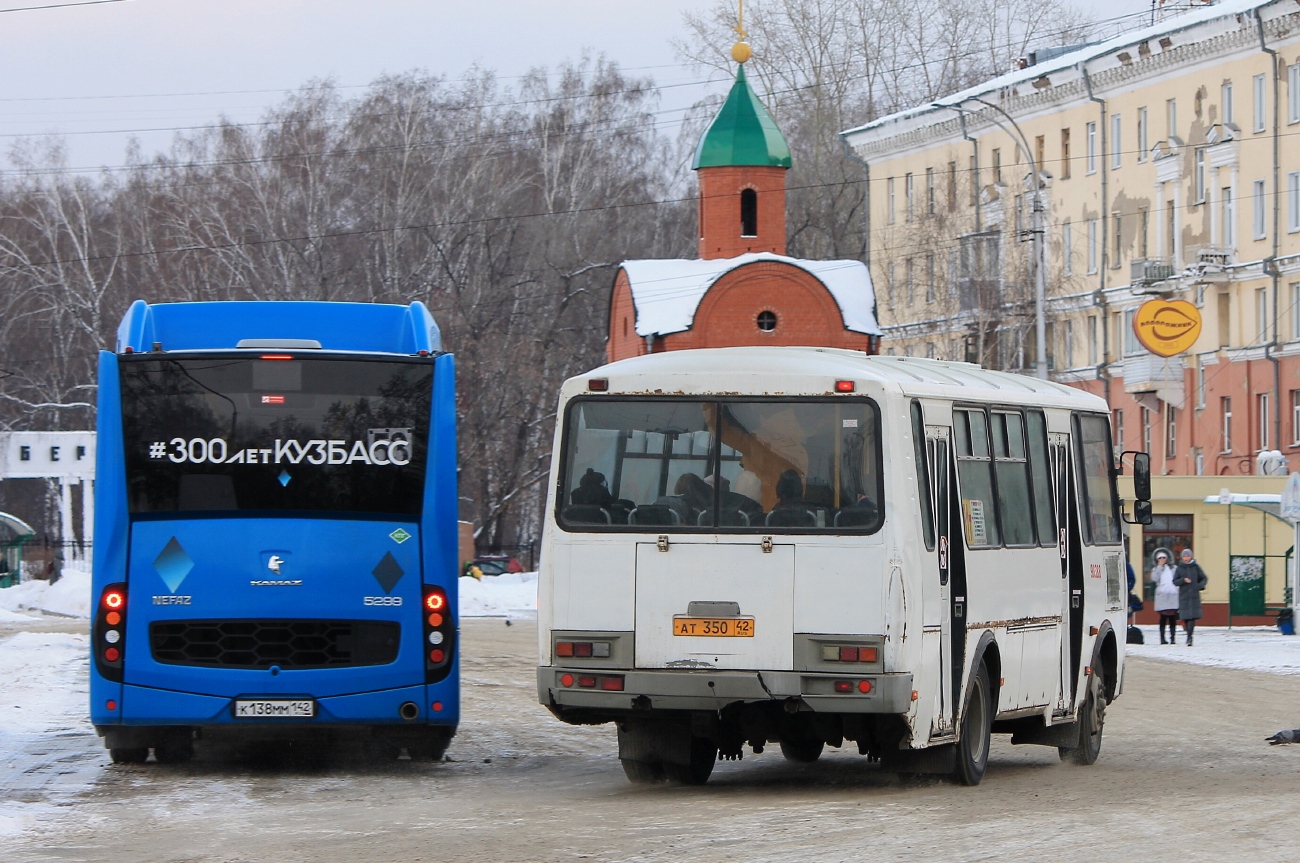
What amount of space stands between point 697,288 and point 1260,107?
672 inches

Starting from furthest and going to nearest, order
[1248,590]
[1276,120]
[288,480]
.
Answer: [1276,120] < [1248,590] < [288,480]

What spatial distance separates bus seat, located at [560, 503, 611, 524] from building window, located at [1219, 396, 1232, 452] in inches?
1968

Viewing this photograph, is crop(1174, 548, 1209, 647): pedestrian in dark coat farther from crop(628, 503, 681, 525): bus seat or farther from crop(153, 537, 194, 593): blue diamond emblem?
crop(153, 537, 194, 593): blue diamond emblem

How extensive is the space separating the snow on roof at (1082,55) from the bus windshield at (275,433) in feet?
131

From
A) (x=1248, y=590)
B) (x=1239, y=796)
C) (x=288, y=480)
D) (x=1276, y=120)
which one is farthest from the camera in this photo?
(x=1276, y=120)

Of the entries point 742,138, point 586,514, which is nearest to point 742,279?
point 742,138

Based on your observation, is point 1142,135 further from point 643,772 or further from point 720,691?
point 720,691

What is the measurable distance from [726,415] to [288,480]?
2964mm

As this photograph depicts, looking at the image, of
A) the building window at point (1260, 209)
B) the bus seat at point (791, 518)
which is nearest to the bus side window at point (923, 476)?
the bus seat at point (791, 518)

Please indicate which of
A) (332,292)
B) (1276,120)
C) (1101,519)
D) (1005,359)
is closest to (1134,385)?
(1005,359)

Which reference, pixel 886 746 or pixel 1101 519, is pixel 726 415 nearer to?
pixel 886 746

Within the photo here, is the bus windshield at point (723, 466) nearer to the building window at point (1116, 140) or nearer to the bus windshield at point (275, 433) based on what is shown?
the bus windshield at point (275, 433)

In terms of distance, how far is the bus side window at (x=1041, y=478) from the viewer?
14930 mm

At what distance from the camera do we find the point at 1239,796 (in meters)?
12.4
